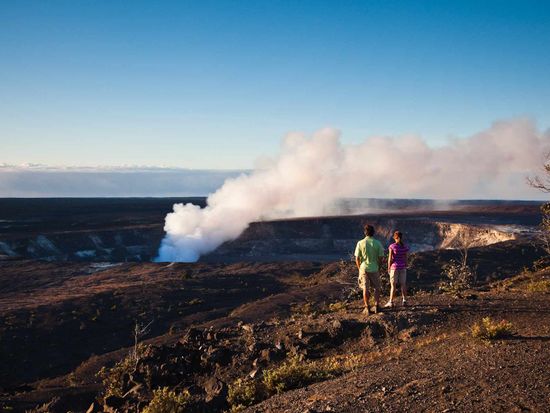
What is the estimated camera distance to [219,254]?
6119cm

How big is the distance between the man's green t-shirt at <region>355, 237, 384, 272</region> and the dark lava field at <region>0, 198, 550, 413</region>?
3.93 feet

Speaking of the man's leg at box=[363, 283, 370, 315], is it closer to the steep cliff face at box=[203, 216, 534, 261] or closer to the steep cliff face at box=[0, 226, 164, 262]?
the steep cliff face at box=[203, 216, 534, 261]

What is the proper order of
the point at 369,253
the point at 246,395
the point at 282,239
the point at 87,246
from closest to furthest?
the point at 246,395 → the point at 369,253 → the point at 87,246 → the point at 282,239

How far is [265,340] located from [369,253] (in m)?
3.32

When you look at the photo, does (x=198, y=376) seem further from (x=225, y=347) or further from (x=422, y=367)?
(x=422, y=367)

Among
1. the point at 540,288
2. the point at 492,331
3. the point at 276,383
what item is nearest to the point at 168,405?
the point at 276,383

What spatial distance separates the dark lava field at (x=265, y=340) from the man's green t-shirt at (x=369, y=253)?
1199mm

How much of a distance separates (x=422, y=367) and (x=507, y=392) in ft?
5.32

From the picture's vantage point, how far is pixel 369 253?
10.5 metres

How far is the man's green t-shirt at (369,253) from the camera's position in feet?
34.4

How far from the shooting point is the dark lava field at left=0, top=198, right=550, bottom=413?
6.79 metres

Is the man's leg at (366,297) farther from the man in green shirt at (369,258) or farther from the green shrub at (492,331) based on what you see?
the green shrub at (492,331)

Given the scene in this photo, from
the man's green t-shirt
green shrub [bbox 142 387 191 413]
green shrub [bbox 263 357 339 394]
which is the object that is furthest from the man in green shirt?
green shrub [bbox 142 387 191 413]

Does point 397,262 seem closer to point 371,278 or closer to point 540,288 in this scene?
point 371,278
